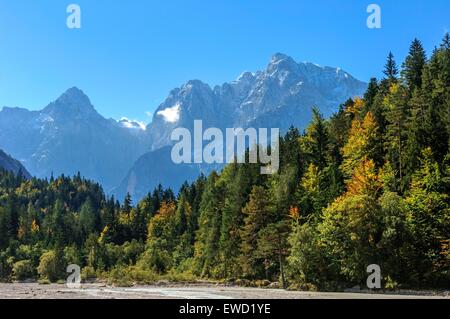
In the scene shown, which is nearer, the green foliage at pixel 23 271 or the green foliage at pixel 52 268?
the green foliage at pixel 52 268

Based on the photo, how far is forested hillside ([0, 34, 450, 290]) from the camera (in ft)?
214

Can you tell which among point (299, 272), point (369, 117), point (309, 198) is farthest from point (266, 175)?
point (299, 272)

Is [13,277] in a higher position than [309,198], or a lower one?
lower

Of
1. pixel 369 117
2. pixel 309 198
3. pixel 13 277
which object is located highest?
pixel 369 117

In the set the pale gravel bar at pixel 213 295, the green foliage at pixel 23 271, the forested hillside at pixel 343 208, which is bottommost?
the green foliage at pixel 23 271

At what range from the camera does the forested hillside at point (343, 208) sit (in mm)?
65125

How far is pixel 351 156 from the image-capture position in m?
85.2

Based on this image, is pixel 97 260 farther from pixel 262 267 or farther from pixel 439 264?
pixel 439 264

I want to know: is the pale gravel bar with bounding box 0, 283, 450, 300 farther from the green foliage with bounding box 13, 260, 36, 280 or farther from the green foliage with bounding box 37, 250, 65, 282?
the green foliage with bounding box 13, 260, 36, 280

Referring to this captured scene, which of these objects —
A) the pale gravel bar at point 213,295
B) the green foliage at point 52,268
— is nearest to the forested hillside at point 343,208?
the green foliage at point 52,268

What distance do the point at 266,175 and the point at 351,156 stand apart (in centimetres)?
2315

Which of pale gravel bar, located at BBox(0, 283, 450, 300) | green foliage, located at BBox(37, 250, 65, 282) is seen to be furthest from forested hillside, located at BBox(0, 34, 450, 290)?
pale gravel bar, located at BBox(0, 283, 450, 300)

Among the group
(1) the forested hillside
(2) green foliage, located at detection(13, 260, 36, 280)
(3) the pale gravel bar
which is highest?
(1) the forested hillside

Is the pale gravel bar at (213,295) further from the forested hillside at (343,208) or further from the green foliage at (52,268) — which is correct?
the green foliage at (52,268)
